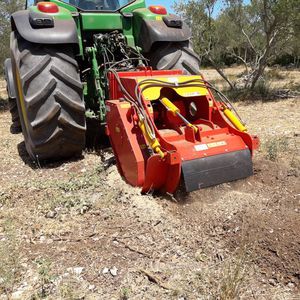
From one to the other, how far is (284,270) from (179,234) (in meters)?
0.74

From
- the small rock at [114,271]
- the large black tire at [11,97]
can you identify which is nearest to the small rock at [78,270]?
the small rock at [114,271]

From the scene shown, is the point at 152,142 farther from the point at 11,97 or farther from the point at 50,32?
the point at 11,97

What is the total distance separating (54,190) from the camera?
363 cm

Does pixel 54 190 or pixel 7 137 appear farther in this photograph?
pixel 7 137

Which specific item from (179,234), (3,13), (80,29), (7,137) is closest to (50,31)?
(80,29)

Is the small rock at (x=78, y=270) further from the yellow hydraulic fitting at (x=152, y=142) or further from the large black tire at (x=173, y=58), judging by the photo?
the large black tire at (x=173, y=58)

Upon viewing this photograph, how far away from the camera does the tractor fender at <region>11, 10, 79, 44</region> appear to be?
3.81 meters

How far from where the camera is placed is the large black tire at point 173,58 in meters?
4.50

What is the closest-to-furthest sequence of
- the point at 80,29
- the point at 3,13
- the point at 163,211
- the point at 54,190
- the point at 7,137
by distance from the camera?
the point at 163,211, the point at 54,190, the point at 80,29, the point at 7,137, the point at 3,13

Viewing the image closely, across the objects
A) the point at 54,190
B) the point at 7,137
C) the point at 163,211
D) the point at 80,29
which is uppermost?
the point at 80,29

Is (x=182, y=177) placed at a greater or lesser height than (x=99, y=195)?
greater

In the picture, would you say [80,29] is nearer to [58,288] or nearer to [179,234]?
[179,234]

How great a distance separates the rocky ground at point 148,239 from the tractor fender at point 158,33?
5.15 feet

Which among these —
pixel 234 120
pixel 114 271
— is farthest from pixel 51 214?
pixel 234 120
